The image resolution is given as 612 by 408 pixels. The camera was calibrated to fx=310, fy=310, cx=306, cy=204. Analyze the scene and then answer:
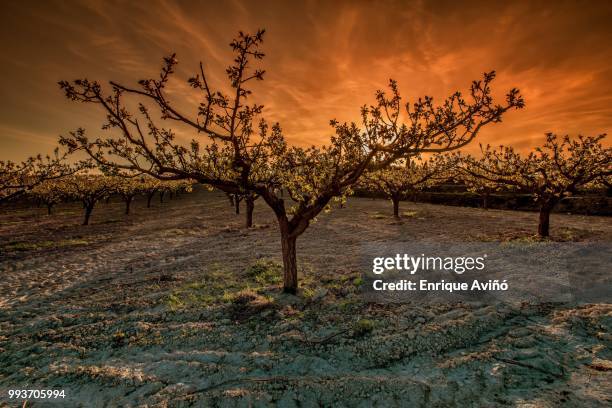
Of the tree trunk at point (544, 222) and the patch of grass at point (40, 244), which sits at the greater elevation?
the tree trunk at point (544, 222)

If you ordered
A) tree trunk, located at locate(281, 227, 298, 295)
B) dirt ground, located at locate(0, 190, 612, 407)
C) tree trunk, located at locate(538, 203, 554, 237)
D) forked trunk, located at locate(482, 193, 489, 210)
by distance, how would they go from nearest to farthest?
dirt ground, located at locate(0, 190, 612, 407), tree trunk, located at locate(281, 227, 298, 295), tree trunk, located at locate(538, 203, 554, 237), forked trunk, located at locate(482, 193, 489, 210)

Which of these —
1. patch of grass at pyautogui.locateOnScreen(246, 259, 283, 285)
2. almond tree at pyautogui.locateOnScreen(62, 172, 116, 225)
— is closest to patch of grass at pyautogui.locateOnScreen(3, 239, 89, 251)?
almond tree at pyautogui.locateOnScreen(62, 172, 116, 225)

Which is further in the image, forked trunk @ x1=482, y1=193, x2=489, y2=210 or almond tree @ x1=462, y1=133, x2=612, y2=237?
forked trunk @ x1=482, y1=193, x2=489, y2=210

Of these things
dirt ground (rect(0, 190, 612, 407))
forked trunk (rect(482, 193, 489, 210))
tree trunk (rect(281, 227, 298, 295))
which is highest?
forked trunk (rect(482, 193, 489, 210))

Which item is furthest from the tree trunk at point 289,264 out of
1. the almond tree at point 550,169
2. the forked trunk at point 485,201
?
the forked trunk at point 485,201

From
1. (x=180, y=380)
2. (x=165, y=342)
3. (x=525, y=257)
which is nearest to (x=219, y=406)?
(x=180, y=380)

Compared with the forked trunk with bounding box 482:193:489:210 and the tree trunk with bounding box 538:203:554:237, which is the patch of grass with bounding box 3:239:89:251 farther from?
the forked trunk with bounding box 482:193:489:210

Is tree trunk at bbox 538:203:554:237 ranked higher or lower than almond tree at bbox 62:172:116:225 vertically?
lower

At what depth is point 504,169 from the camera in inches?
794

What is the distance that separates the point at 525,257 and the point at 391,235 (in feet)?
31.1

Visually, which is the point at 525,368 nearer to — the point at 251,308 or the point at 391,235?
the point at 251,308

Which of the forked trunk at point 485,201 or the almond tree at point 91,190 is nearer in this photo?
the almond tree at point 91,190

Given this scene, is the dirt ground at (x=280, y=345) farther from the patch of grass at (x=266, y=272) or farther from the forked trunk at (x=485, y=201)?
the forked trunk at (x=485, y=201)

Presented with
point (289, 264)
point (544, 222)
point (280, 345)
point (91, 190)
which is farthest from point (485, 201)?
point (91, 190)
